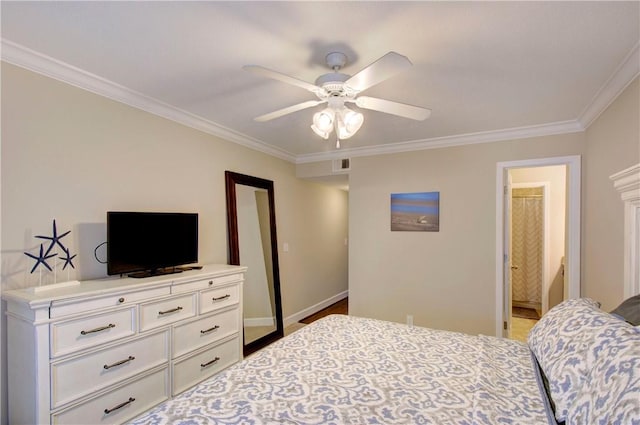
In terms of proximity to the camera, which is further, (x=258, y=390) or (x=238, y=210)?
(x=238, y=210)

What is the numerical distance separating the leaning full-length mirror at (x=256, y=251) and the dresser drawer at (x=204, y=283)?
22.4 inches

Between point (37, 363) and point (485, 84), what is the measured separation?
10.3ft

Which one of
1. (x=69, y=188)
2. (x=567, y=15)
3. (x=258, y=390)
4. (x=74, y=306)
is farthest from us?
(x=69, y=188)

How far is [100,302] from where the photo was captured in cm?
187

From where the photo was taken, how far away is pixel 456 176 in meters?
3.52

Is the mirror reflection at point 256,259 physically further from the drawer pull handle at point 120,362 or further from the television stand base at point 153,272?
the drawer pull handle at point 120,362

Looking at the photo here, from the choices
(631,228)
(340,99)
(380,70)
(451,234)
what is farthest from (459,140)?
(380,70)

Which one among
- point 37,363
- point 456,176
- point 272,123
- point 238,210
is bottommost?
point 37,363

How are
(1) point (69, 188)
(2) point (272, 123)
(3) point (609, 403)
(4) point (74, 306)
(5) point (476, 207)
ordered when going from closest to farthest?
(3) point (609, 403) → (4) point (74, 306) → (1) point (69, 188) → (2) point (272, 123) → (5) point (476, 207)

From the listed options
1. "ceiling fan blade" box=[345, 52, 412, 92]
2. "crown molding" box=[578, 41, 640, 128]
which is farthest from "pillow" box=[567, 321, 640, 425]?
"crown molding" box=[578, 41, 640, 128]

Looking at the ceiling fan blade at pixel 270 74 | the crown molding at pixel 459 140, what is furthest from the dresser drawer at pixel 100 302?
the crown molding at pixel 459 140

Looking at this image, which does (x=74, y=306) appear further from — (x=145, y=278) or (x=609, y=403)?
(x=609, y=403)

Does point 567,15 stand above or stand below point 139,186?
above

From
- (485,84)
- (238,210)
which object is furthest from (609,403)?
(238,210)
